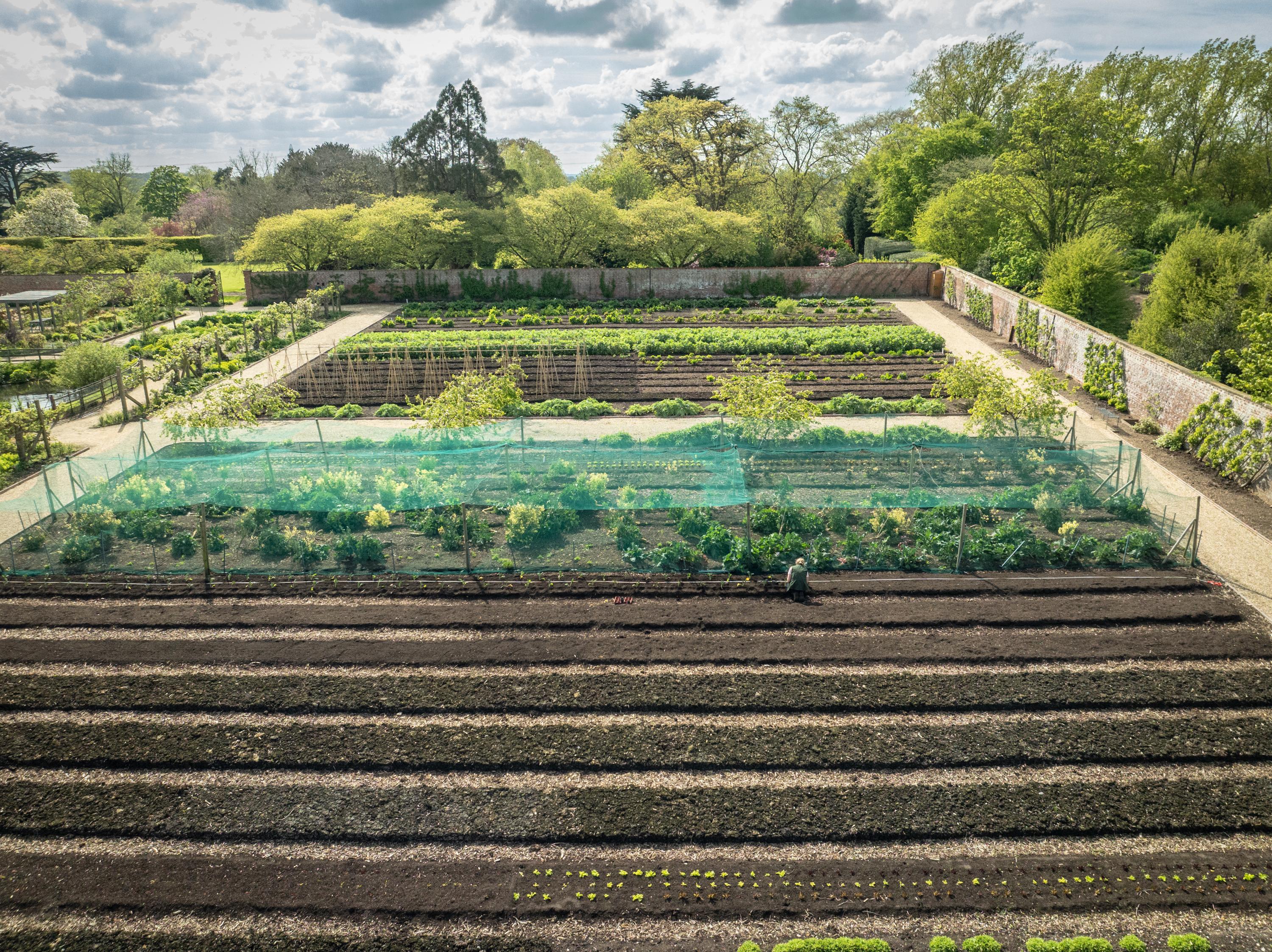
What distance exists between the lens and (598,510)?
48.4 ft

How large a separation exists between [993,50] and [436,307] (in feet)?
142

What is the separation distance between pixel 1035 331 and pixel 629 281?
20.3m

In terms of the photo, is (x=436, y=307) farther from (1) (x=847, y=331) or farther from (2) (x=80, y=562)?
(2) (x=80, y=562)

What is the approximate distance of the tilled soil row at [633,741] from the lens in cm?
962

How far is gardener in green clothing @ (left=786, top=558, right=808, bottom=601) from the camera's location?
1294 centimetres

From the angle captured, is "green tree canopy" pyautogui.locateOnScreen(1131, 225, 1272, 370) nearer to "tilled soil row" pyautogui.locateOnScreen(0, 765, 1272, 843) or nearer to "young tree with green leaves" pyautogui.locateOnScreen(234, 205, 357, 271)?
"tilled soil row" pyautogui.locateOnScreen(0, 765, 1272, 843)

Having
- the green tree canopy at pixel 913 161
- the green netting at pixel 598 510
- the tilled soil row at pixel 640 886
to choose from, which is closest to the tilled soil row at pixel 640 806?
the tilled soil row at pixel 640 886

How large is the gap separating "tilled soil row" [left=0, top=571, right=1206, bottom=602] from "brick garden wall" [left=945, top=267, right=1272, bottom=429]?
7.36 metres

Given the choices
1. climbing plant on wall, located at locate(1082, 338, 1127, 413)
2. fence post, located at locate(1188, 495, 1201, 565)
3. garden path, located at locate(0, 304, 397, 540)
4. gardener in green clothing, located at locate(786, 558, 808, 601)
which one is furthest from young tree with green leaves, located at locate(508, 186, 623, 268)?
fence post, located at locate(1188, 495, 1201, 565)

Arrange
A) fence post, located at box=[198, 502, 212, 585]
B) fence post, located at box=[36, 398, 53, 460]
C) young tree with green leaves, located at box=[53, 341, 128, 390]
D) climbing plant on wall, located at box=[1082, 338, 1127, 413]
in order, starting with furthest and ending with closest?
young tree with green leaves, located at box=[53, 341, 128, 390] < climbing plant on wall, located at box=[1082, 338, 1127, 413] < fence post, located at box=[36, 398, 53, 460] < fence post, located at box=[198, 502, 212, 585]

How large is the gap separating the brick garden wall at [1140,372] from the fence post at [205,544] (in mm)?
20738

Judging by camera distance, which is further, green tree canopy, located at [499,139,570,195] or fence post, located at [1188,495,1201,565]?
green tree canopy, located at [499,139,570,195]

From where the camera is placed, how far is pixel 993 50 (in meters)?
54.9

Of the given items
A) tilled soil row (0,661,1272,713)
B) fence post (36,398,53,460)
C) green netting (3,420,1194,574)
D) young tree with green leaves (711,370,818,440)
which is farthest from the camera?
fence post (36,398,53,460)
